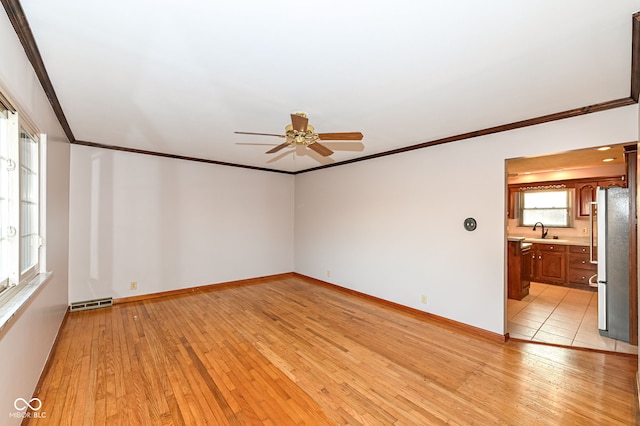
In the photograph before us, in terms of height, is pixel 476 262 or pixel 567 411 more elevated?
pixel 476 262

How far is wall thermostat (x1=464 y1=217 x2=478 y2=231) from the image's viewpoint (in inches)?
135

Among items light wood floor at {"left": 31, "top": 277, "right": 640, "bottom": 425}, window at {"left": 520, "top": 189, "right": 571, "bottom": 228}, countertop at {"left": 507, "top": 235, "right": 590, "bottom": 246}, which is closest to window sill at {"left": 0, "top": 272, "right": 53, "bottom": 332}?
light wood floor at {"left": 31, "top": 277, "right": 640, "bottom": 425}

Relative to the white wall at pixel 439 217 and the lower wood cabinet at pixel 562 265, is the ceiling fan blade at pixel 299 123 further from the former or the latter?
the lower wood cabinet at pixel 562 265

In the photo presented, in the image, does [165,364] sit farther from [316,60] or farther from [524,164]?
[524,164]

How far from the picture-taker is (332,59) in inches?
74.2

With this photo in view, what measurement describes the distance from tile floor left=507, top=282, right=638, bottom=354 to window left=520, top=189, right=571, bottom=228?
1686 millimetres

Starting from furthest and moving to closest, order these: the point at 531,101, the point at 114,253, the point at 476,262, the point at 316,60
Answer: the point at 114,253 < the point at 476,262 < the point at 531,101 < the point at 316,60

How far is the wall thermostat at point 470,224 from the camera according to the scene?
344 centimetres

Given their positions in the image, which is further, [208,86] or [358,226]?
[358,226]

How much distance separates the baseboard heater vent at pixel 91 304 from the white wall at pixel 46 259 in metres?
0.29

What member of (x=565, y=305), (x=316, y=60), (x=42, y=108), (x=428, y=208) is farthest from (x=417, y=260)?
(x=42, y=108)

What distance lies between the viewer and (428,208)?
3.94m

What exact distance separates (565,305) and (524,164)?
2.49 metres

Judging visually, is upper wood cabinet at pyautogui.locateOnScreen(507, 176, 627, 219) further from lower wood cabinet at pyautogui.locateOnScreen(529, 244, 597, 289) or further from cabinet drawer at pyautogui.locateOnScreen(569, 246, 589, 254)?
lower wood cabinet at pyautogui.locateOnScreen(529, 244, 597, 289)
